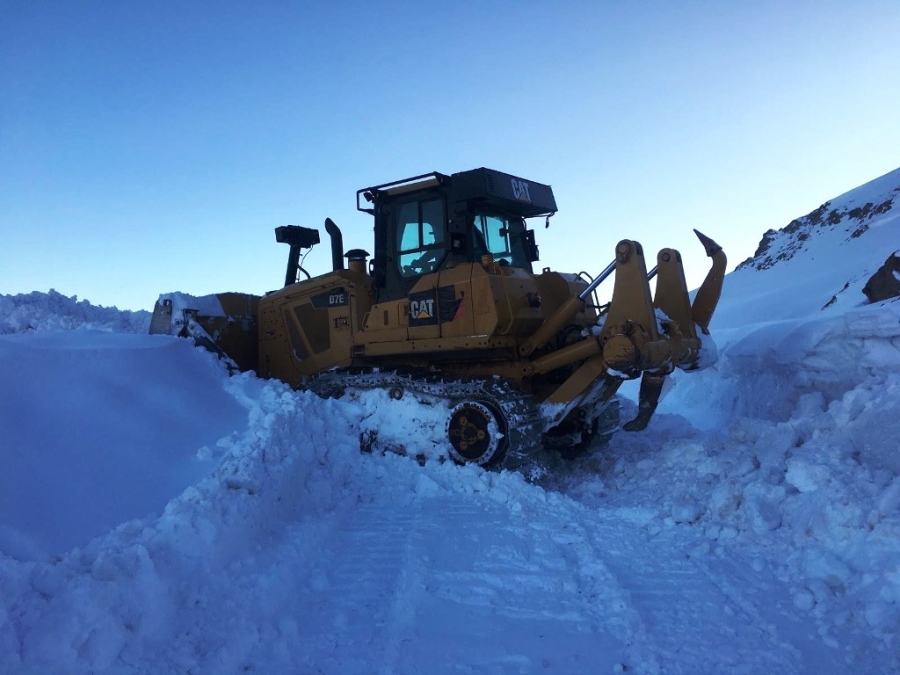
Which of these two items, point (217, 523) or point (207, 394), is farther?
point (207, 394)

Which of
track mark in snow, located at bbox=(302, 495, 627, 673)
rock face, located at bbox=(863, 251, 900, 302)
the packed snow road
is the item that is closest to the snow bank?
the packed snow road

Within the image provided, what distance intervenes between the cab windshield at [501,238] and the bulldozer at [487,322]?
2 cm

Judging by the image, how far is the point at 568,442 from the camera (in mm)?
7207

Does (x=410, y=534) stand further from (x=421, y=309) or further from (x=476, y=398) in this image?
(x=421, y=309)

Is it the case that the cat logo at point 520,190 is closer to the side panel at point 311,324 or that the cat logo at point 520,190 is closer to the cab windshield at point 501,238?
the cab windshield at point 501,238

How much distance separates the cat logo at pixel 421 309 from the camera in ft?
22.5

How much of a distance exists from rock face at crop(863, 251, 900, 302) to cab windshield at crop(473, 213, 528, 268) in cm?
410

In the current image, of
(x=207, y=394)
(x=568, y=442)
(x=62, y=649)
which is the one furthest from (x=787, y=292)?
(x=62, y=649)

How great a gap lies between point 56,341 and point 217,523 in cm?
246

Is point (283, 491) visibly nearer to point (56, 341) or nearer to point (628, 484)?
point (56, 341)

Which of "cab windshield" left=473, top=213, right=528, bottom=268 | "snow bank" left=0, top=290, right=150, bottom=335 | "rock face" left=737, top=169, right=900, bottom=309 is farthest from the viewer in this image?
"rock face" left=737, top=169, right=900, bottom=309

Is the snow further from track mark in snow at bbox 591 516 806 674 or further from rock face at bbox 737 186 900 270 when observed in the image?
rock face at bbox 737 186 900 270

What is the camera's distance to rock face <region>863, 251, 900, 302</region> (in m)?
7.18

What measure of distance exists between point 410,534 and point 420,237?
148 inches
